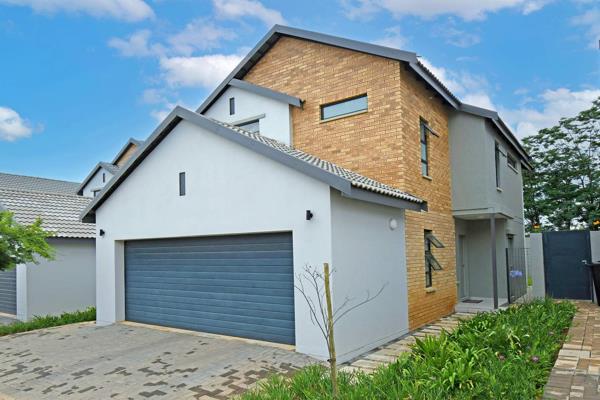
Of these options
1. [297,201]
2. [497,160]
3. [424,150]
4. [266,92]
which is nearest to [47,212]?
[266,92]

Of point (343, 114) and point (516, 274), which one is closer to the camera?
point (343, 114)

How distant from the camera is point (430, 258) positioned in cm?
1163

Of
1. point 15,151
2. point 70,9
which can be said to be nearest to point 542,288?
point 70,9

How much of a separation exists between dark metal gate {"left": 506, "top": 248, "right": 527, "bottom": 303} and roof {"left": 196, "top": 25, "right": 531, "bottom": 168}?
13.4 feet

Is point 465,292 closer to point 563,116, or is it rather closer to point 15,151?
point 563,116

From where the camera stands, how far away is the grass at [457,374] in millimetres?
5016

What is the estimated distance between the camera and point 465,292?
15.0 meters

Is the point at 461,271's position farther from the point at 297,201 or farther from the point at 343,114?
the point at 297,201

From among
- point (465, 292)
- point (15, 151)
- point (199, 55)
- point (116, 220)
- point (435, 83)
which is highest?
point (199, 55)

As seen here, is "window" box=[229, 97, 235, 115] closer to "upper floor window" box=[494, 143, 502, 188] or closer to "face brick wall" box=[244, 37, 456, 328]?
"face brick wall" box=[244, 37, 456, 328]

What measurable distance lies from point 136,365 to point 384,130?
24.8 feet

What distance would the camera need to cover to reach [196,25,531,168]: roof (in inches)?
425

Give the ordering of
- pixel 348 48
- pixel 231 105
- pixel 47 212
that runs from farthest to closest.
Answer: pixel 47 212, pixel 231 105, pixel 348 48

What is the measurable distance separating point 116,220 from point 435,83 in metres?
9.51
